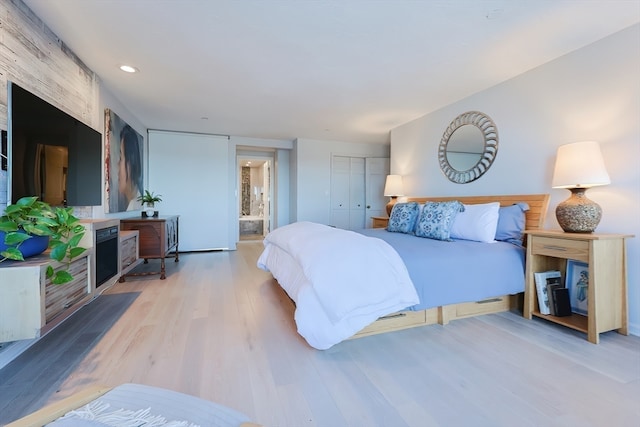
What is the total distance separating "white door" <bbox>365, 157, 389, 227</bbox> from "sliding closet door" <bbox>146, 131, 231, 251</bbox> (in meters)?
2.95

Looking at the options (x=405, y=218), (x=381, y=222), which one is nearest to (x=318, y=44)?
(x=405, y=218)

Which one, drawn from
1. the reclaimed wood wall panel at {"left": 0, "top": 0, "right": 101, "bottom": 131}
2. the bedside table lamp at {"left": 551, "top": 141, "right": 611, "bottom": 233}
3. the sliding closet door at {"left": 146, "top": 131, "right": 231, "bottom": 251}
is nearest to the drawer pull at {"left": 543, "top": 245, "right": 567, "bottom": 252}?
the bedside table lamp at {"left": 551, "top": 141, "right": 611, "bottom": 233}

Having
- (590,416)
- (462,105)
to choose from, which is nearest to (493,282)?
(590,416)

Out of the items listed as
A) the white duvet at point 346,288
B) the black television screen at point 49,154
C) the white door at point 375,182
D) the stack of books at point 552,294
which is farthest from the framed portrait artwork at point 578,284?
the black television screen at point 49,154

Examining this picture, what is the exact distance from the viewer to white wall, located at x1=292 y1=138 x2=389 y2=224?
18.4 feet

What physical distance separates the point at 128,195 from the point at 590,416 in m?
4.94

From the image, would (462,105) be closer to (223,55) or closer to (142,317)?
(223,55)

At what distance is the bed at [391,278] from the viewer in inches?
69.7

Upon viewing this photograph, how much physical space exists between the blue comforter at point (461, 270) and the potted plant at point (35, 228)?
2098mm

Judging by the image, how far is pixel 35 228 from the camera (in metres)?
1.43

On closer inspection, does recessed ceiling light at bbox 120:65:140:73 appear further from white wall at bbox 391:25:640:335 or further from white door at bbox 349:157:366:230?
white door at bbox 349:157:366:230

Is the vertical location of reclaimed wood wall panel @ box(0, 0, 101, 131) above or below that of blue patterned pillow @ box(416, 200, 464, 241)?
above

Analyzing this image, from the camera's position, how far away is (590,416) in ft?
4.17

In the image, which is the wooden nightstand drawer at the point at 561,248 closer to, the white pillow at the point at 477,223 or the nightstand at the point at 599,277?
the nightstand at the point at 599,277
